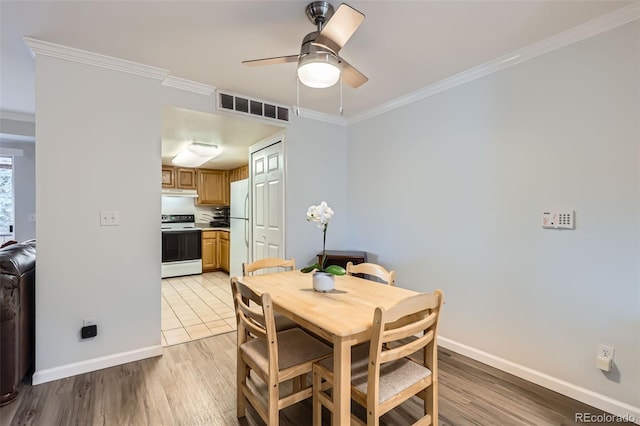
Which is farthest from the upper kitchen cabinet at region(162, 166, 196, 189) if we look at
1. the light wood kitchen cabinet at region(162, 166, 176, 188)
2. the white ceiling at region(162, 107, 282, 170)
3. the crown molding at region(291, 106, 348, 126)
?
the crown molding at region(291, 106, 348, 126)

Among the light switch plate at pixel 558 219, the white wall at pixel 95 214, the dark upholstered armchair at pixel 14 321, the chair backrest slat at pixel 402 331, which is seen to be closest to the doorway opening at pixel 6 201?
the dark upholstered armchair at pixel 14 321

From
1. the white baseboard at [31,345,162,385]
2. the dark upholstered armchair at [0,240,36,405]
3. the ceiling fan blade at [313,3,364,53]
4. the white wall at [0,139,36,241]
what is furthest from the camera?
the white wall at [0,139,36,241]

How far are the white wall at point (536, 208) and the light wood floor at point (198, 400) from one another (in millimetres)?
281

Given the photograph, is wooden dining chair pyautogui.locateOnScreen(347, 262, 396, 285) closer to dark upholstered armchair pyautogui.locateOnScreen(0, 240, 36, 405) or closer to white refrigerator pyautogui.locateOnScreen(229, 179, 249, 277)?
dark upholstered armchair pyautogui.locateOnScreen(0, 240, 36, 405)

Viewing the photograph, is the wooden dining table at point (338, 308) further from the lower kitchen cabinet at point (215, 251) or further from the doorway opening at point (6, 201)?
the doorway opening at point (6, 201)

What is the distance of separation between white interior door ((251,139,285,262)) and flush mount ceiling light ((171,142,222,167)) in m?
0.58

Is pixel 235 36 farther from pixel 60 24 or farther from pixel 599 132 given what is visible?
pixel 599 132

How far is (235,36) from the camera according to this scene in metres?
1.98

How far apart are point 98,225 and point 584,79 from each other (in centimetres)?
355

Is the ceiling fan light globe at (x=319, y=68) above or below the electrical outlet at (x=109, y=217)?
above

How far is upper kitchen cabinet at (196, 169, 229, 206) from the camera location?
20.3ft

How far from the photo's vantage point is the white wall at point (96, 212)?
2.13m

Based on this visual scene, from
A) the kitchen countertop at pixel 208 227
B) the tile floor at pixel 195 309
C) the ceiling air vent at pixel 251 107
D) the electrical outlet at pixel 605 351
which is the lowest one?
the tile floor at pixel 195 309

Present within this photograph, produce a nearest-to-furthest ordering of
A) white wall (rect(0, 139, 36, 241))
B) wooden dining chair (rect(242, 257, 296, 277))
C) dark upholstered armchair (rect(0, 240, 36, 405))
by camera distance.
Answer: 1. dark upholstered armchair (rect(0, 240, 36, 405))
2. wooden dining chair (rect(242, 257, 296, 277))
3. white wall (rect(0, 139, 36, 241))
